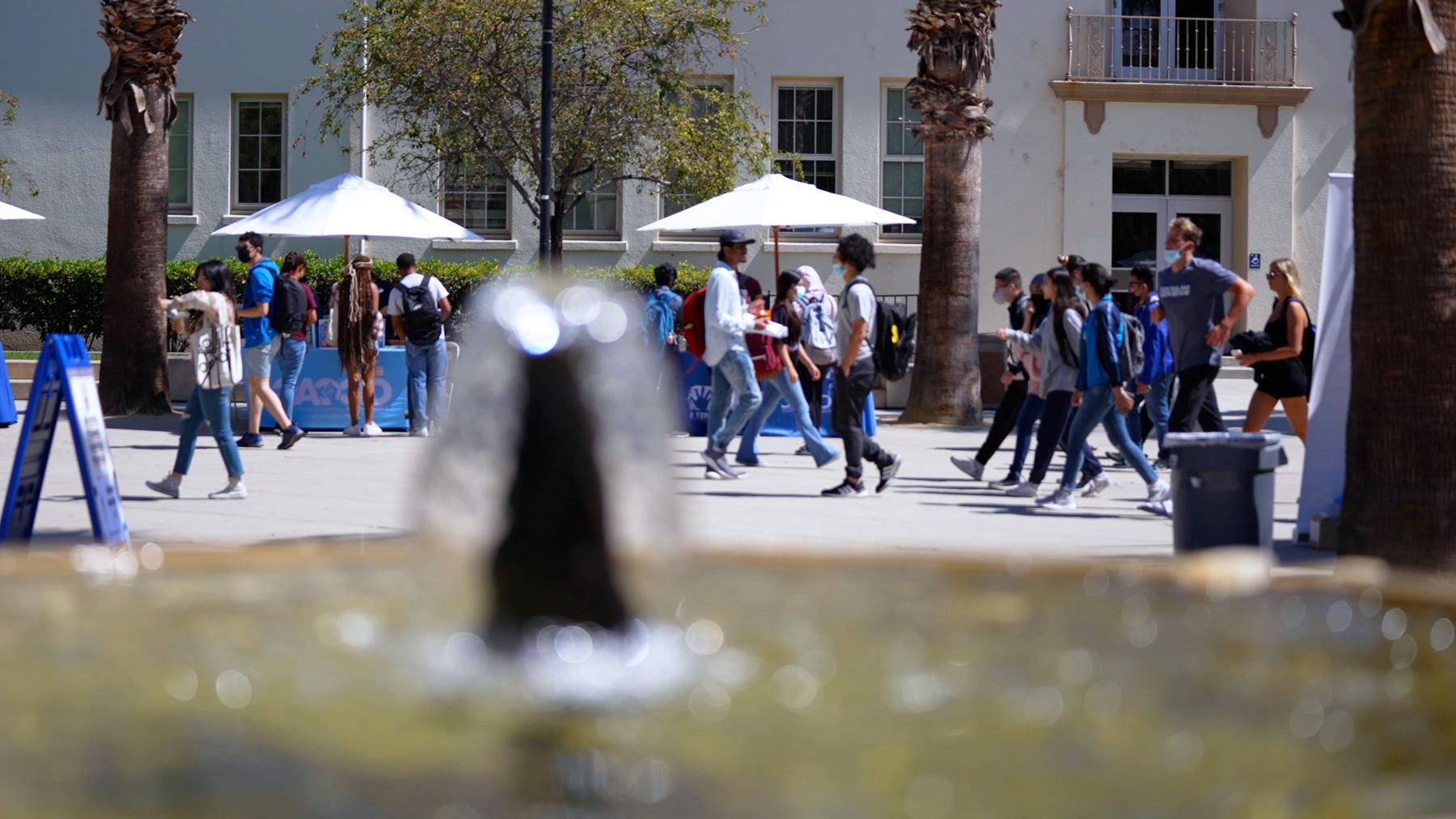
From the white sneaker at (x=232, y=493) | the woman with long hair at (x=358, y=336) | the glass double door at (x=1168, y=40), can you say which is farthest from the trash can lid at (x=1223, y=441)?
the glass double door at (x=1168, y=40)

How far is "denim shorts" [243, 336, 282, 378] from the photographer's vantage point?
1470cm

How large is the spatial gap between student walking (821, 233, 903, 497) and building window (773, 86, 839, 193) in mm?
17256

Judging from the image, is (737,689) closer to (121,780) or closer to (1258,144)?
(121,780)

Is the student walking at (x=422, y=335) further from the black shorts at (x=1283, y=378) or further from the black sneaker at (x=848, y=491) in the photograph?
the black shorts at (x=1283, y=378)

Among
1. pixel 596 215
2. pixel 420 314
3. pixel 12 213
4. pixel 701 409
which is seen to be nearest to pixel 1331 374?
pixel 701 409

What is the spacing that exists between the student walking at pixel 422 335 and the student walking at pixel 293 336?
2.91 ft

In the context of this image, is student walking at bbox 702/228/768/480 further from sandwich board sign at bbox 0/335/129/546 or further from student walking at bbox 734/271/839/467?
sandwich board sign at bbox 0/335/129/546

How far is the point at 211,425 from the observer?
1091 centimetres

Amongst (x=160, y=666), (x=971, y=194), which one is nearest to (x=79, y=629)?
(x=160, y=666)

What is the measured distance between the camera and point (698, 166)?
25.0 metres

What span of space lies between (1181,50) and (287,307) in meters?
19.0

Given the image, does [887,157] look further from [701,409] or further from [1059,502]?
[1059,502]

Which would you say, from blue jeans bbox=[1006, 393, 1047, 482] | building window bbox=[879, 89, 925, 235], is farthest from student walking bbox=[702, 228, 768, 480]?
building window bbox=[879, 89, 925, 235]

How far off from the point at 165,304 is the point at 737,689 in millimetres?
10519
